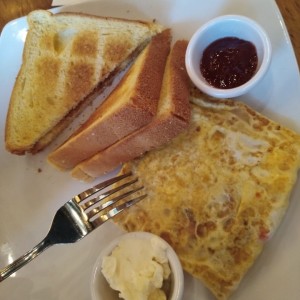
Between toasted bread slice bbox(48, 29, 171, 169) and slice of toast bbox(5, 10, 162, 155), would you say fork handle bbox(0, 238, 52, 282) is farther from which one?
slice of toast bbox(5, 10, 162, 155)

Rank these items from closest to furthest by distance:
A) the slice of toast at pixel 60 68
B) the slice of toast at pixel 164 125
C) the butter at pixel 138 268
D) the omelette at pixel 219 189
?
the butter at pixel 138 268 → the omelette at pixel 219 189 → the slice of toast at pixel 164 125 → the slice of toast at pixel 60 68

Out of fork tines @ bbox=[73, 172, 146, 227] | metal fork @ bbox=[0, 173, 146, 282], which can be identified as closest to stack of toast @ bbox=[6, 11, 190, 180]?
fork tines @ bbox=[73, 172, 146, 227]

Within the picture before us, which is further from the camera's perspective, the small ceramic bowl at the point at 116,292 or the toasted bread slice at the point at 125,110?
the toasted bread slice at the point at 125,110

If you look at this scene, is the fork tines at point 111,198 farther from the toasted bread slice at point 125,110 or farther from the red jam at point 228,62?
the red jam at point 228,62

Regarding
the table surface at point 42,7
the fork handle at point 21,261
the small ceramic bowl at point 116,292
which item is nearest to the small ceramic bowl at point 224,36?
the table surface at point 42,7

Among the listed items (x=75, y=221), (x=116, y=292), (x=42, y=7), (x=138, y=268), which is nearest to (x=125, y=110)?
(x=75, y=221)

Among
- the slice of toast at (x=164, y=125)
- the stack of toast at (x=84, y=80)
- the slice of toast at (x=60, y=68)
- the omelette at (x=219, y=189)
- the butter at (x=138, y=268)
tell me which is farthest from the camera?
the slice of toast at (x=60, y=68)
